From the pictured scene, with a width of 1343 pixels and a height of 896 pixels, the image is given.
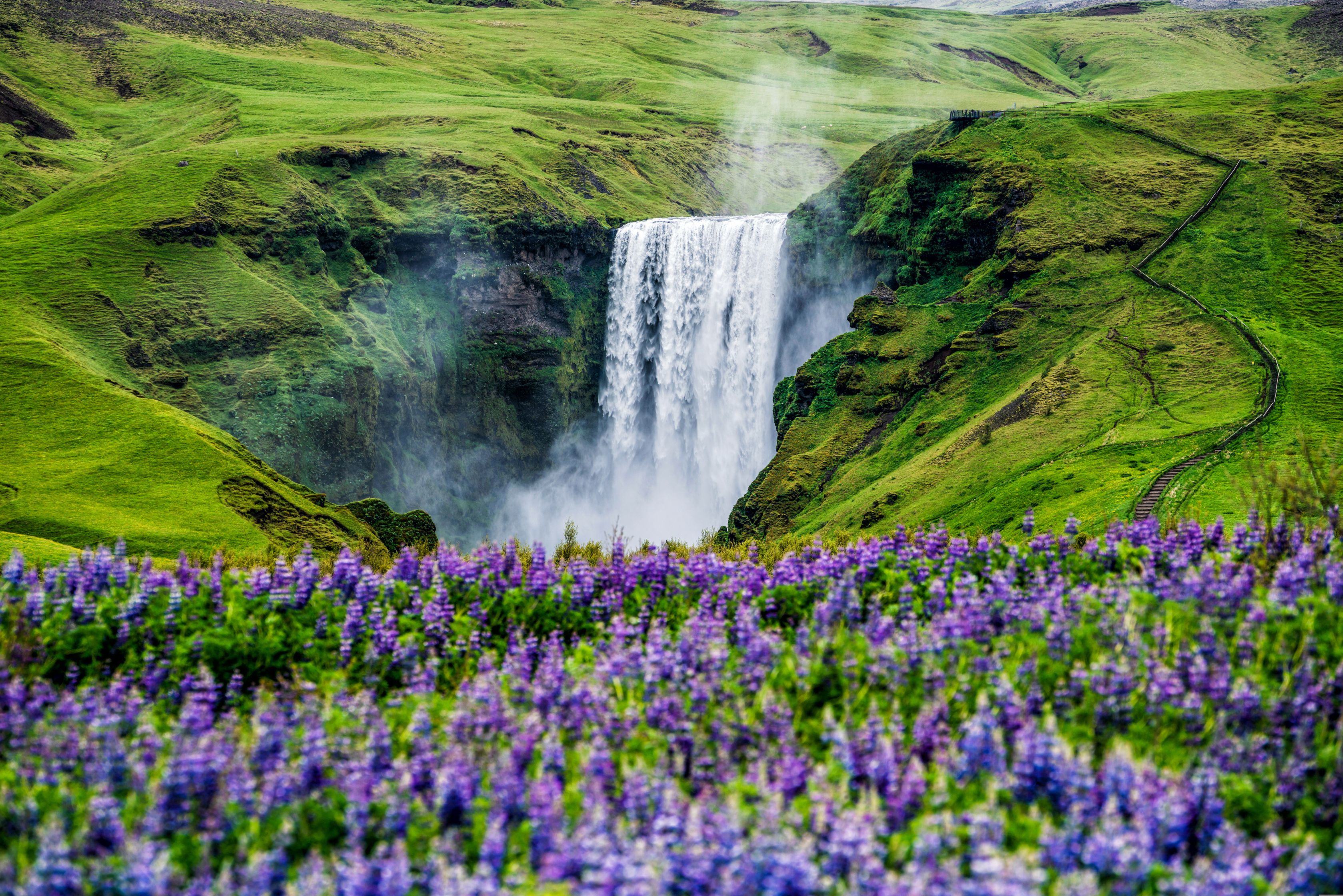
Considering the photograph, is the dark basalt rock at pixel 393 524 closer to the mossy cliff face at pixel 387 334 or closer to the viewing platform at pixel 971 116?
the mossy cliff face at pixel 387 334

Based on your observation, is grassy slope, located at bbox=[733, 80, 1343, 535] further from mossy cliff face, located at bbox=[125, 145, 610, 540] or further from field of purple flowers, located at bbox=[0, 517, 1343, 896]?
mossy cliff face, located at bbox=[125, 145, 610, 540]

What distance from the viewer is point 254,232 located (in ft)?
218

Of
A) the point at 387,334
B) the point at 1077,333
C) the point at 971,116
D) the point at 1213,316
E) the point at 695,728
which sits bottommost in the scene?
the point at 695,728

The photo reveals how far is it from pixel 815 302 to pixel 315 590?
59.1 meters

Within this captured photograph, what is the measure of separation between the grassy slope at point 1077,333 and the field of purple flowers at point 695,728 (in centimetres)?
1864

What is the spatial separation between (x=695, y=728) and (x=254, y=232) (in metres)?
66.4

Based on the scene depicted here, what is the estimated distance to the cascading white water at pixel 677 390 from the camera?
71250 millimetres

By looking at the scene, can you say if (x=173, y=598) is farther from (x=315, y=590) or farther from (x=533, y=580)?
(x=533, y=580)

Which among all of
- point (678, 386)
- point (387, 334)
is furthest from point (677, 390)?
point (387, 334)

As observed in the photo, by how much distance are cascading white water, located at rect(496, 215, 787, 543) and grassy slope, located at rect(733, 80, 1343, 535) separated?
10518 millimetres

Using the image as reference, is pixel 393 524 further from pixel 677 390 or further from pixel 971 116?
pixel 971 116

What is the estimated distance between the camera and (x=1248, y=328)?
4078 centimetres

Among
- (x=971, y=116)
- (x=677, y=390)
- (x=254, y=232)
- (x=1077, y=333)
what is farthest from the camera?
(x=677, y=390)

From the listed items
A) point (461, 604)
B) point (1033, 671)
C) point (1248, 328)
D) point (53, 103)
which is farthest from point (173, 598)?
point (53, 103)
